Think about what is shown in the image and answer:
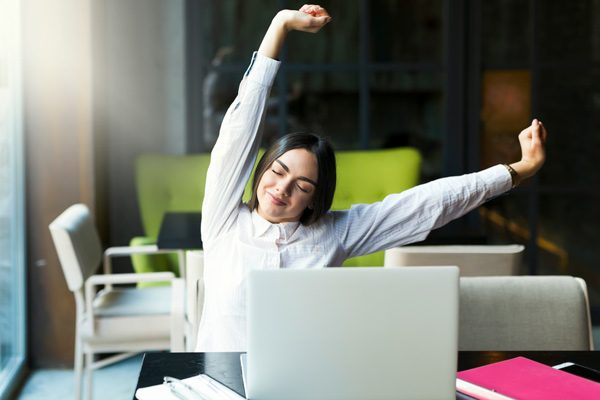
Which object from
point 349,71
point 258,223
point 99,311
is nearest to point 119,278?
point 99,311

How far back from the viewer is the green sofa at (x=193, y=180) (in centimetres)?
366

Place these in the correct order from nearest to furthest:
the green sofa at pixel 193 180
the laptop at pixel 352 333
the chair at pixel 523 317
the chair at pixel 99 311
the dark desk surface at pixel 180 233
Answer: the laptop at pixel 352 333 → the chair at pixel 523 317 → the chair at pixel 99 311 → the dark desk surface at pixel 180 233 → the green sofa at pixel 193 180

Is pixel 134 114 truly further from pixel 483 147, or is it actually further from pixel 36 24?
pixel 483 147

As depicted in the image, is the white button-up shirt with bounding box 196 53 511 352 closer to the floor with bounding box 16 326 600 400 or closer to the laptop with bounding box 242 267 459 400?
the laptop with bounding box 242 267 459 400

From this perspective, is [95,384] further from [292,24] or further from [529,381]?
[529,381]

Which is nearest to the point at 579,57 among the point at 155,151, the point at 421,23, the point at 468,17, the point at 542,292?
the point at 468,17

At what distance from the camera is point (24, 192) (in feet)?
10.1

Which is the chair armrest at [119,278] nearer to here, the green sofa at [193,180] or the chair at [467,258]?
the chair at [467,258]

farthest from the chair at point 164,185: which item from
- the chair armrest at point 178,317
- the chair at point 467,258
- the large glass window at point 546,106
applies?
the chair at point 467,258

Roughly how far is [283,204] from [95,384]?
198 cm

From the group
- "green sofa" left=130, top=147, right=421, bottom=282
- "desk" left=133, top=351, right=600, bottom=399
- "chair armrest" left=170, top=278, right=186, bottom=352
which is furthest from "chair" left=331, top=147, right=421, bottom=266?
"desk" left=133, top=351, right=600, bottom=399

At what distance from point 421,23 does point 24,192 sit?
92.9 inches

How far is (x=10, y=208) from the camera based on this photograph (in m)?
2.93

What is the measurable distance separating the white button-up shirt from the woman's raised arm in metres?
0.03
